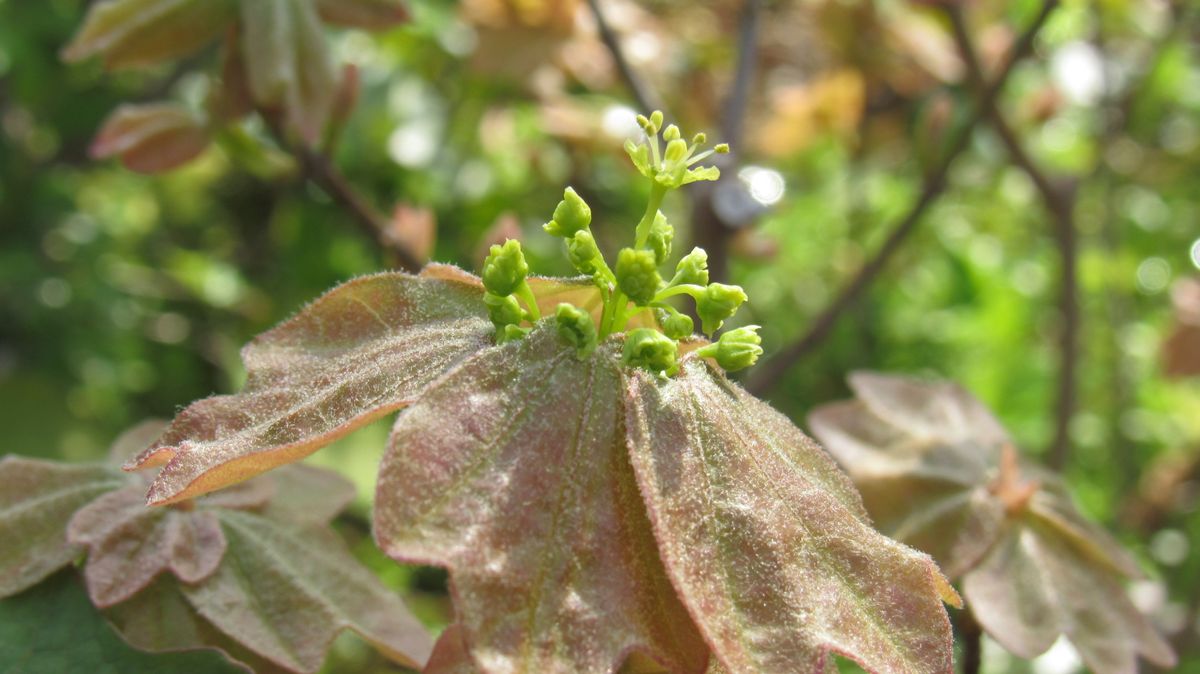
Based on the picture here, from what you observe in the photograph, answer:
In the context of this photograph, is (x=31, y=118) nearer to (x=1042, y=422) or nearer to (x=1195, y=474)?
(x=1042, y=422)

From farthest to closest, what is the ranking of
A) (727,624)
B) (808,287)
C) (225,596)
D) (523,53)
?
(808,287), (523,53), (225,596), (727,624)

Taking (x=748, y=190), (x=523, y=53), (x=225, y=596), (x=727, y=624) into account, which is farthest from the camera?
(x=523, y=53)

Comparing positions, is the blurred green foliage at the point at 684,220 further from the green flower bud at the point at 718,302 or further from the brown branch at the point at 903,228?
the green flower bud at the point at 718,302

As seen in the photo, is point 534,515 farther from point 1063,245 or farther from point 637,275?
point 1063,245

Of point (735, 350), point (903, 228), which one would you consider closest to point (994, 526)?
point (735, 350)

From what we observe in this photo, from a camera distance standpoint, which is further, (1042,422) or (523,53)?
(1042,422)

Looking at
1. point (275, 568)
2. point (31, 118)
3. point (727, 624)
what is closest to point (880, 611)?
point (727, 624)

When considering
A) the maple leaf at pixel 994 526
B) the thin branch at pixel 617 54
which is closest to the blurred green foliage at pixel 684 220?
the thin branch at pixel 617 54
